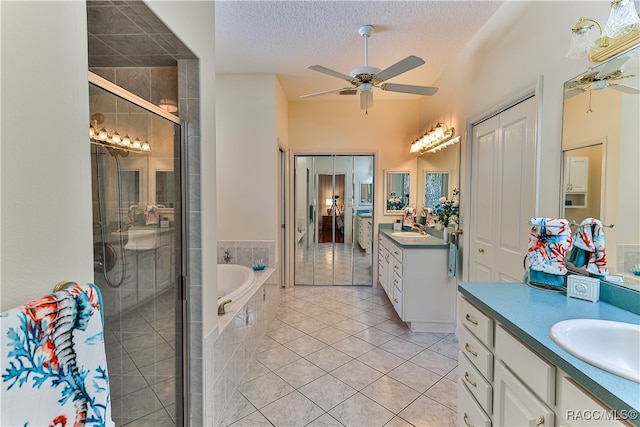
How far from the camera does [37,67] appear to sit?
66 centimetres

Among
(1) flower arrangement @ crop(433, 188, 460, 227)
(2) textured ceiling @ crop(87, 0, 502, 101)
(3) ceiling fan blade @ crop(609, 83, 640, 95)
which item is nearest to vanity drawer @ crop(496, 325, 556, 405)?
(3) ceiling fan blade @ crop(609, 83, 640, 95)

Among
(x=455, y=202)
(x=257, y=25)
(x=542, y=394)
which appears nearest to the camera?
(x=542, y=394)

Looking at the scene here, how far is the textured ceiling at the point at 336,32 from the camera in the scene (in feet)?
7.20

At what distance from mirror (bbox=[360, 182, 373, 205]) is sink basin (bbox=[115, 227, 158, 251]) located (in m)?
3.37

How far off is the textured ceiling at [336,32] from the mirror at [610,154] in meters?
1.27

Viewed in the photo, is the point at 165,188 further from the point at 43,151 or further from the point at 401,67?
the point at 401,67

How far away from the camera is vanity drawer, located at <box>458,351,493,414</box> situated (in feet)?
4.10

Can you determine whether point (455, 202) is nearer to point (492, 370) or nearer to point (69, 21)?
point (492, 370)

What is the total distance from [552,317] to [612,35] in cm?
120

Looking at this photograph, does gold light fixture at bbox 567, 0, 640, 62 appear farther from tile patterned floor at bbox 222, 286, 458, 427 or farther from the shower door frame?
tile patterned floor at bbox 222, 286, 458, 427

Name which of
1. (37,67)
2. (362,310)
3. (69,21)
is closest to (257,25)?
(69,21)

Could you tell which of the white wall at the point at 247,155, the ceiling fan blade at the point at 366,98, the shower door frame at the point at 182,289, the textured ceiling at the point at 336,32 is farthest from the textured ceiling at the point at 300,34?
the ceiling fan blade at the point at 366,98

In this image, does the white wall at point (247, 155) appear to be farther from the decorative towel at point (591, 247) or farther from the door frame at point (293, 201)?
the decorative towel at point (591, 247)

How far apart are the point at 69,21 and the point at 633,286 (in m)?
2.16
